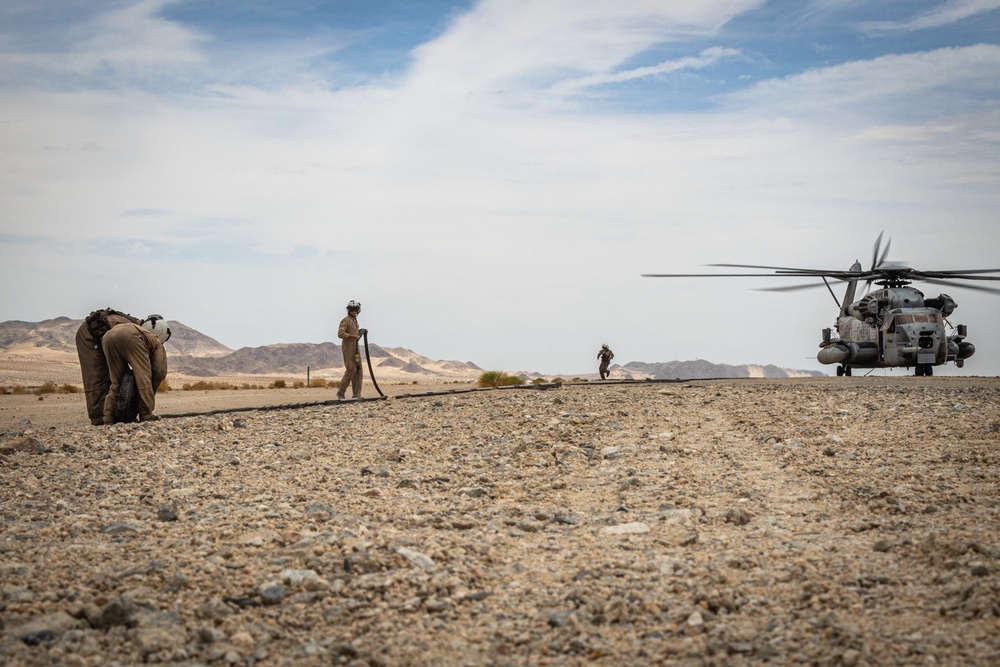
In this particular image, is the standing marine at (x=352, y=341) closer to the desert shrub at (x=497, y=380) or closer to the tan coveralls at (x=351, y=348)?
the tan coveralls at (x=351, y=348)

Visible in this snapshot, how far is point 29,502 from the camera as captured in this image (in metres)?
8.90

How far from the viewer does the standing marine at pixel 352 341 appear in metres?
17.6

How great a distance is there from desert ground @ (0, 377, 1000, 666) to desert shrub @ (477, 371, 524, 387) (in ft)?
40.7

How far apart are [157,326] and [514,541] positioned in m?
9.50

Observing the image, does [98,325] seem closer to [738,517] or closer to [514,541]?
[514,541]

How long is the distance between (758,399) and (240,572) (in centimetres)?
1061

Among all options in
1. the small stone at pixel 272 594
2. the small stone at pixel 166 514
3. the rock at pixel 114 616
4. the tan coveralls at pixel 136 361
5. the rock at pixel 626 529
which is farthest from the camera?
the tan coveralls at pixel 136 361

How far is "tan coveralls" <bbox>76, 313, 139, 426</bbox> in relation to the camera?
46.9 feet

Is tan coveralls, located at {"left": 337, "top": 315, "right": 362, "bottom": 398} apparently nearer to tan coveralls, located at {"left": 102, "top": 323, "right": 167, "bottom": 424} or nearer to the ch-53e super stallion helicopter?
tan coveralls, located at {"left": 102, "top": 323, "right": 167, "bottom": 424}

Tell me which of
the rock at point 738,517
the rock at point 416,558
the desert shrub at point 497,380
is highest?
the desert shrub at point 497,380

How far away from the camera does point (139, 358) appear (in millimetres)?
14000

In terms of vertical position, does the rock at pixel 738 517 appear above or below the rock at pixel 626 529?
above

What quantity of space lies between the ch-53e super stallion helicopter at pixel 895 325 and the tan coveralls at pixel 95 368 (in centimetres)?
1618

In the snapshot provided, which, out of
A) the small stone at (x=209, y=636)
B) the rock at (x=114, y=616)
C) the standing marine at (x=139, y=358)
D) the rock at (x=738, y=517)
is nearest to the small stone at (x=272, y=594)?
the small stone at (x=209, y=636)
